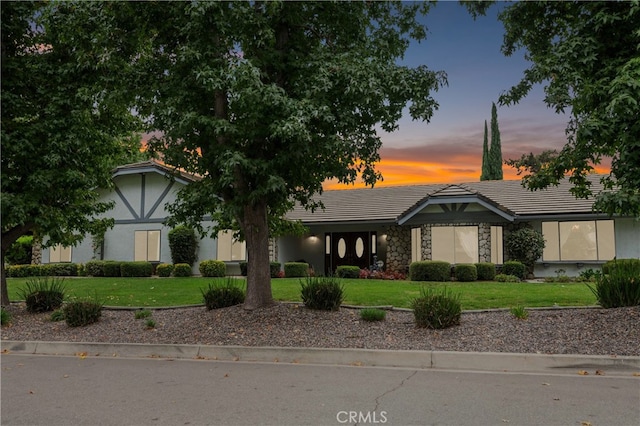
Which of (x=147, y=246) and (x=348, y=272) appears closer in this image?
(x=348, y=272)

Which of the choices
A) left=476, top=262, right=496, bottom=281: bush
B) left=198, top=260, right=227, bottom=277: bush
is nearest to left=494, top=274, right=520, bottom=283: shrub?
left=476, top=262, right=496, bottom=281: bush

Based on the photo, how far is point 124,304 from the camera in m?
14.1

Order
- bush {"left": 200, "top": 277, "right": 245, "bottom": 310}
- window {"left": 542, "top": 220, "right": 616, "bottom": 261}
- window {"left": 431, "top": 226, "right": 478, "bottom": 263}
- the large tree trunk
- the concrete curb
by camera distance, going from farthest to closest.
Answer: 1. window {"left": 431, "top": 226, "right": 478, "bottom": 263}
2. window {"left": 542, "top": 220, "right": 616, "bottom": 261}
3. bush {"left": 200, "top": 277, "right": 245, "bottom": 310}
4. the large tree trunk
5. the concrete curb

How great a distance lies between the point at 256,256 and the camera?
11.2 meters

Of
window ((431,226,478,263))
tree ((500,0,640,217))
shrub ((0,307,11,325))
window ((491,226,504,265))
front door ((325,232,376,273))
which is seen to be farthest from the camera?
front door ((325,232,376,273))

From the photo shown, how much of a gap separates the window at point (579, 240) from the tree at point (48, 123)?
17188mm

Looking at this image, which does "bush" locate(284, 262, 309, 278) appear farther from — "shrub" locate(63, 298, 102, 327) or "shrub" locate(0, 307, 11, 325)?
"shrub" locate(0, 307, 11, 325)

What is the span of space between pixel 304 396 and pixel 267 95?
15.9ft

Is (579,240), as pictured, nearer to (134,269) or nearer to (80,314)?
(80,314)

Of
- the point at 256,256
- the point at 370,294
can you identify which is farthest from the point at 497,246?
the point at 256,256

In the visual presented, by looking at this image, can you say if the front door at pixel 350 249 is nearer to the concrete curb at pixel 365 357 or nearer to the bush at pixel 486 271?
the bush at pixel 486 271

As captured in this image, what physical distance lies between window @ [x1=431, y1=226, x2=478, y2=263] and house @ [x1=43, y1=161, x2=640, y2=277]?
0.14ft

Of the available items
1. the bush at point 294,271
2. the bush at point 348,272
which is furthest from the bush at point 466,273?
the bush at point 294,271

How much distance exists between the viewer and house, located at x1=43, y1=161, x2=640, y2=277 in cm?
2162
